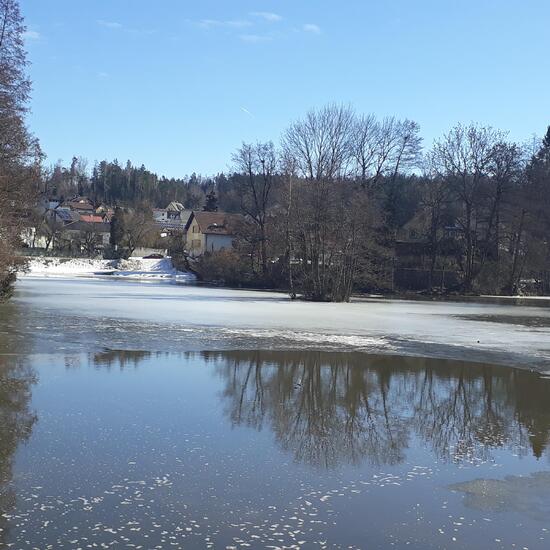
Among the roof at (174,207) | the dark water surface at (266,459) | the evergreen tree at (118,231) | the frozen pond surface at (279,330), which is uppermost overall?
the roof at (174,207)

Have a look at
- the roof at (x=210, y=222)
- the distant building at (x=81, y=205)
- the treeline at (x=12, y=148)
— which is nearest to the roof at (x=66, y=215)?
the distant building at (x=81, y=205)

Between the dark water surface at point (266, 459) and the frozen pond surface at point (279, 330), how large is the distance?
144 inches

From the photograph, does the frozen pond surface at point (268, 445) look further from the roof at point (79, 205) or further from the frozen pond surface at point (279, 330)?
the roof at point (79, 205)

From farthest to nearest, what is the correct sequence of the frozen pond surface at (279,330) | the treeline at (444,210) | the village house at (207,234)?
the village house at (207,234) → the treeline at (444,210) → the frozen pond surface at (279,330)

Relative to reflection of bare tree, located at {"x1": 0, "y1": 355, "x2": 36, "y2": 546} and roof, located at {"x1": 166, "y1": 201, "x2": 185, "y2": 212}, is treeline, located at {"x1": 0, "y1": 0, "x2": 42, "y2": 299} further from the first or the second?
roof, located at {"x1": 166, "y1": 201, "x2": 185, "y2": 212}

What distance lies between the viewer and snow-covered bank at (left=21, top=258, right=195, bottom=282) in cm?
7572

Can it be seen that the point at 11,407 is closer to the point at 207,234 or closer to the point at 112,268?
the point at 112,268

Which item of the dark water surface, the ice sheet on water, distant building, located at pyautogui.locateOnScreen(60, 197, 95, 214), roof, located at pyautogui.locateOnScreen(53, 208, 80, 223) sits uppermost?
distant building, located at pyautogui.locateOnScreen(60, 197, 95, 214)

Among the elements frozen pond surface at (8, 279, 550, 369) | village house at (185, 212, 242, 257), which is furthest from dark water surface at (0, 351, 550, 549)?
village house at (185, 212, 242, 257)

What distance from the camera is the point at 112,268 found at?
279 ft

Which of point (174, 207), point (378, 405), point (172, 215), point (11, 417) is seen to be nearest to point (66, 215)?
point (172, 215)

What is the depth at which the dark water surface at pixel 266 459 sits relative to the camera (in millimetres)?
5391

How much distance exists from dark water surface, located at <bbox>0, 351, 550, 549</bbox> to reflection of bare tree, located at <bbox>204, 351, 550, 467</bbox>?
4 cm

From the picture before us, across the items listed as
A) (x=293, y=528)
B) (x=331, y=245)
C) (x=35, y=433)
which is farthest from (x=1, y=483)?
(x=331, y=245)
